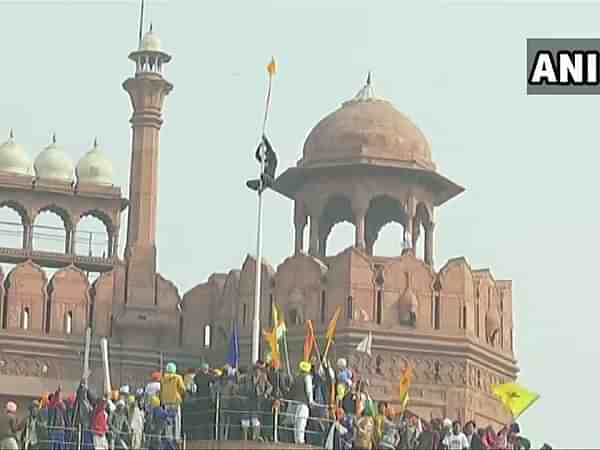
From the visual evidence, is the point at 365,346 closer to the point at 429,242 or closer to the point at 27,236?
the point at 429,242

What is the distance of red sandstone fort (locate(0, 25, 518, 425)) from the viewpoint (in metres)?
33.1

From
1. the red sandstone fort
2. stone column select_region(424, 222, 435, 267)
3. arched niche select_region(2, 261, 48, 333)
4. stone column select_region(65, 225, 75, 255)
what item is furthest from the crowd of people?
stone column select_region(65, 225, 75, 255)

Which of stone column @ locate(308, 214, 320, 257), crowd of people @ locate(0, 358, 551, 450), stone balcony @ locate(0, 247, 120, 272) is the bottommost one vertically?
crowd of people @ locate(0, 358, 551, 450)

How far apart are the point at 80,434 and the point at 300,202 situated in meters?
13.1

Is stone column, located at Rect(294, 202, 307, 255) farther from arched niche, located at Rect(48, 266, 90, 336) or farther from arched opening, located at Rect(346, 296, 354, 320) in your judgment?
arched niche, located at Rect(48, 266, 90, 336)

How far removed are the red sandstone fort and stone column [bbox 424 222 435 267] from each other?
2 cm

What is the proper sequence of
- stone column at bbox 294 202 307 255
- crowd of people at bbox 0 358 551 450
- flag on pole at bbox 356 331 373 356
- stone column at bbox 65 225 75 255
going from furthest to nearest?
stone column at bbox 65 225 75 255 < stone column at bbox 294 202 307 255 < flag on pole at bbox 356 331 373 356 < crowd of people at bbox 0 358 551 450

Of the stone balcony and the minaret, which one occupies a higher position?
the minaret

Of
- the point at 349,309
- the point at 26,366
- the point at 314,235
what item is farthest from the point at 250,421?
the point at 314,235

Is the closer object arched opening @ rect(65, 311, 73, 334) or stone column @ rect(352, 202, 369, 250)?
arched opening @ rect(65, 311, 73, 334)

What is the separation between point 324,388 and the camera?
77.8 feet

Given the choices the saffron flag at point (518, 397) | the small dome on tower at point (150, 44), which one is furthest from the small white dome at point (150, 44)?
the saffron flag at point (518, 397)

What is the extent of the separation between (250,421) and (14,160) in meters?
16.6

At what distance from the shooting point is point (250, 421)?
23.3m
